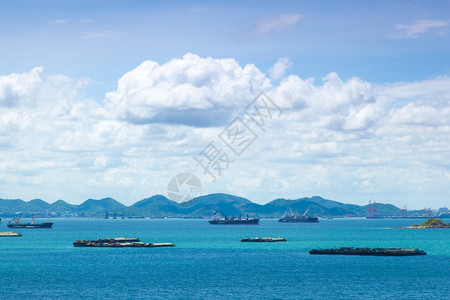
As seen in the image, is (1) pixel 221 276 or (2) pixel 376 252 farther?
(2) pixel 376 252

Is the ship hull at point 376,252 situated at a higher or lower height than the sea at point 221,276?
higher

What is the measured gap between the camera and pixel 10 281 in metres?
120

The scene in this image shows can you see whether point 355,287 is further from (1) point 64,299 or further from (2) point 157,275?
(1) point 64,299

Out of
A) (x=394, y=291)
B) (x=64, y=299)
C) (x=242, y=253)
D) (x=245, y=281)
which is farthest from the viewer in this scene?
(x=242, y=253)

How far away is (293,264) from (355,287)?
39.6m

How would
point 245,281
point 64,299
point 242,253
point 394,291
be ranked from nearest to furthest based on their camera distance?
point 64,299
point 394,291
point 245,281
point 242,253

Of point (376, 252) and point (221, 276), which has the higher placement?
point (376, 252)

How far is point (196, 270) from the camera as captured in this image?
138625mm

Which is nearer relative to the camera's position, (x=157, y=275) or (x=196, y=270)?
(x=157, y=275)

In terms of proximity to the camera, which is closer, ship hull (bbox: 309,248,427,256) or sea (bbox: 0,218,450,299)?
sea (bbox: 0,218,450,299)

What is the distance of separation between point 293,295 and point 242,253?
8462cm

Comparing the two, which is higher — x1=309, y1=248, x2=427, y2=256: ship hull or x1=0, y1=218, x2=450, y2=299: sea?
x1=309, y1=248, x2=427, y2=256: ship hull

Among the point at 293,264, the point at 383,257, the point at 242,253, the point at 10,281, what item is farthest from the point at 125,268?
the point at 383,257

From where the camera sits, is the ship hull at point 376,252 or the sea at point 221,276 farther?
the ship hull at point 376,252
